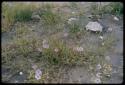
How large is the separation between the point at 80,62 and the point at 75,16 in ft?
3.43

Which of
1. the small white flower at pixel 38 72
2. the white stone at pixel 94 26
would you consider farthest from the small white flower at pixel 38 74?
the white stone at pixel 94 26

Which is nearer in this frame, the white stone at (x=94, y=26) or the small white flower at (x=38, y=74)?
the small white flower at (x=38, y=74)

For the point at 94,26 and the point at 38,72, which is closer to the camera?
the point at 38,72

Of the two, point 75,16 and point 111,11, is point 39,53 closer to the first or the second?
point 75,16

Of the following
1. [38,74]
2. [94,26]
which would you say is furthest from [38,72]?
[94,26]

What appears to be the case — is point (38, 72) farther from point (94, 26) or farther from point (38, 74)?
point (94, 26)

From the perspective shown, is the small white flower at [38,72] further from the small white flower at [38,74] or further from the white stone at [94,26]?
the white stone at [94,26]

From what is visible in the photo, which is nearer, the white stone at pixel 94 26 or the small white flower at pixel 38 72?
the small white flower at pixel 38 72

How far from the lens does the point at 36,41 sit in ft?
10.7

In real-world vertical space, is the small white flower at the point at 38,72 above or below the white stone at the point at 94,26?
below

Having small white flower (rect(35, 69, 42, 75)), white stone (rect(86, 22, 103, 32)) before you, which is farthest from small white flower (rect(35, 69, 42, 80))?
white stone (rect(86, 22, 103, 32))

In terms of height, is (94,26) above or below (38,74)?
above

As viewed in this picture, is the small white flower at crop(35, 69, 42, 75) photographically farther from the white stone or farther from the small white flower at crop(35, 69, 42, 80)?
the white stone

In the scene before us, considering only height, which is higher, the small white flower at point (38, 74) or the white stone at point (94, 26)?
the white stone at point (94, 26)
